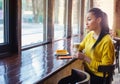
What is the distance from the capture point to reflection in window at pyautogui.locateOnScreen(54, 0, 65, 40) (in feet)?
14.2

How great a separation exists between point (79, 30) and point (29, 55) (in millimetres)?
2894

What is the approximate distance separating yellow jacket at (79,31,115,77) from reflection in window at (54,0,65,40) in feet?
6.42

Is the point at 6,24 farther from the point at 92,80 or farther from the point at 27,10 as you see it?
the point at 92,80

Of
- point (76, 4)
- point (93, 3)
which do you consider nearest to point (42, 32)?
point (76, 4)

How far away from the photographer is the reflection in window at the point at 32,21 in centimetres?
340

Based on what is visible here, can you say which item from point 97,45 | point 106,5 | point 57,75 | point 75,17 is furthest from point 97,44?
point 106,5

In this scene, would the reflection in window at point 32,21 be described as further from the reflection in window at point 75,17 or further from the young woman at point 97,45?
the reflection in window at point 75,17

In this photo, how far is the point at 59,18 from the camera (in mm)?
4504

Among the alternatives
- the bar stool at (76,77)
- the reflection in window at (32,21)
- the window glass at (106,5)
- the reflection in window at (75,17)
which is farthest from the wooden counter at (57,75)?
the window glass at (106,5)

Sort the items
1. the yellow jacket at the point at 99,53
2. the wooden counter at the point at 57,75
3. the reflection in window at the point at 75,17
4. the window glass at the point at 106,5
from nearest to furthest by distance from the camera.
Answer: the wooden counter at the point at 57,75 → the yellow jacket at the point at 99,53 → the reflection in window at the point at 75,17 → the window glass at the point at 106,5

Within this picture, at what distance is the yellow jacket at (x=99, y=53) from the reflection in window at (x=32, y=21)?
1.25 m

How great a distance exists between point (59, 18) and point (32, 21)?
3.07 feet

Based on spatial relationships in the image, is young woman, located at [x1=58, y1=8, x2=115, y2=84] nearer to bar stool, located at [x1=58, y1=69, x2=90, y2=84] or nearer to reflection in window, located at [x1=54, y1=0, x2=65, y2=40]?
bar stool, located at [x1=58, y1=69, x2=90, y2=84]

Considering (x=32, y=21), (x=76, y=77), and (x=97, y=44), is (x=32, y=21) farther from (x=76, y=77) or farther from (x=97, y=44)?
(x=76, y=77)
